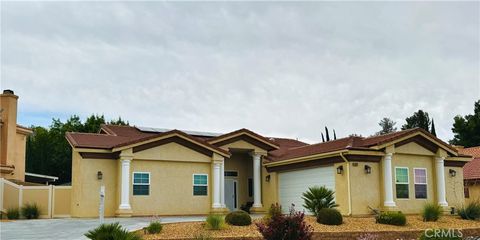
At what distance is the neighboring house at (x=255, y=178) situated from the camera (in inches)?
1017

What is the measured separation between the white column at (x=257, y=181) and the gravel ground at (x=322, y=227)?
803cm

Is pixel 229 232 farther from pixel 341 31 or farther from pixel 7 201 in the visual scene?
pixel 7 201

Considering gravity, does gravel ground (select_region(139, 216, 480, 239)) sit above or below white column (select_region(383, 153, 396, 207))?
below

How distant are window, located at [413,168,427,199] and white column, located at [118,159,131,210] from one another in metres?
13.7

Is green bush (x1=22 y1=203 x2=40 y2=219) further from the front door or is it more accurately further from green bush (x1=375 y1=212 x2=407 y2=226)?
green bush (x1=375 y1=212 x2=407 y2=226)

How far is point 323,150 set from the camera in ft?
89.3

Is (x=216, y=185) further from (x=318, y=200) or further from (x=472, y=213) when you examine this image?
(x=472, y=213)

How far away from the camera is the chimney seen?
32.8 metres

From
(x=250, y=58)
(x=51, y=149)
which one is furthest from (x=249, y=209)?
(x=51, y=149)

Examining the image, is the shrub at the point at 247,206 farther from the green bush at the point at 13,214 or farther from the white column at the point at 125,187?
the green bush at the point at 13,214

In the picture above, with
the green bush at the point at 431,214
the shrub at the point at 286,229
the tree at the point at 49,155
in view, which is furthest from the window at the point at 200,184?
the tree at the point at 49,155

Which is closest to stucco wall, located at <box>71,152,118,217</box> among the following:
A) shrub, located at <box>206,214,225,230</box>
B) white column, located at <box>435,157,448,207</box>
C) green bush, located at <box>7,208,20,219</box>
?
green bush, located at <box>7,208,20,219</box>

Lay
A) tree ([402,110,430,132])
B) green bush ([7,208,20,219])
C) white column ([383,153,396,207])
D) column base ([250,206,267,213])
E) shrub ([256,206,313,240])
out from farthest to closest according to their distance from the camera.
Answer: tree ([402,110,430,132]) < column base ([250,206,267,213]) < green bush ([7,208,20,219]) < white column ([383,153,396,207]) < shrub ([256,206,313,240])

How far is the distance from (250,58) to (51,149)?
91.3ft
